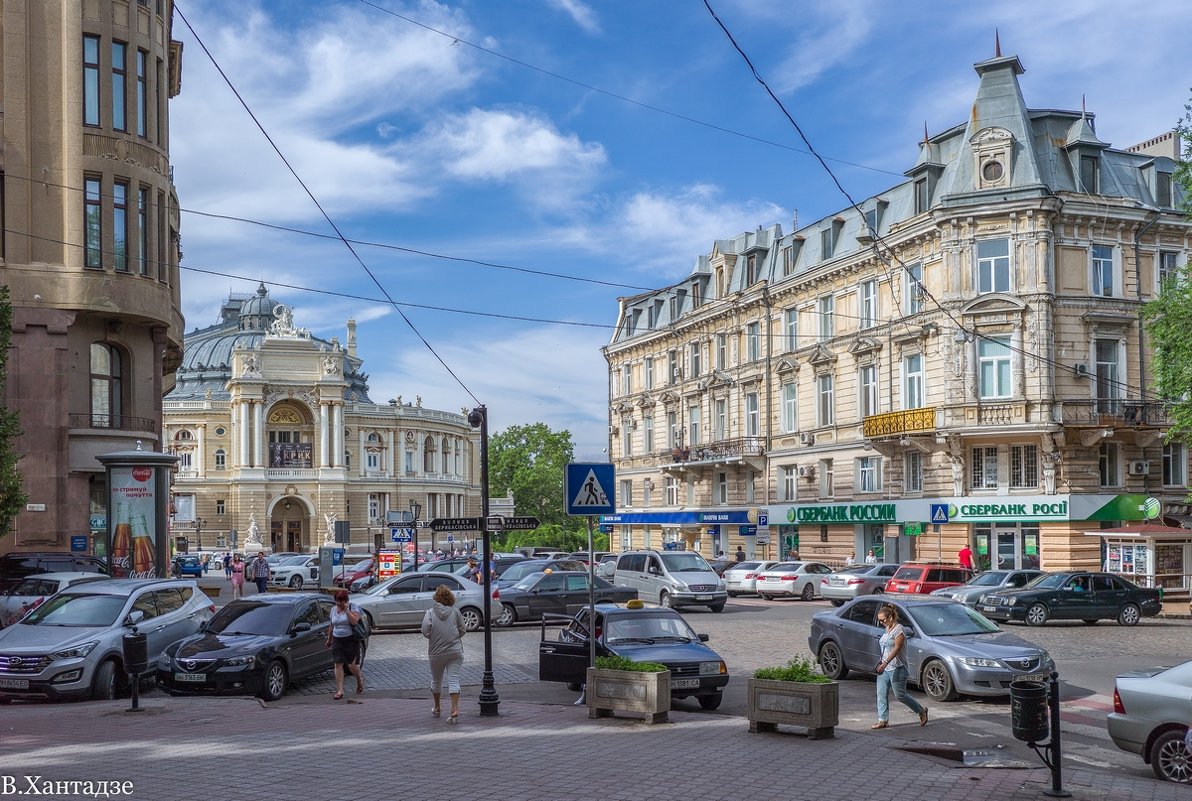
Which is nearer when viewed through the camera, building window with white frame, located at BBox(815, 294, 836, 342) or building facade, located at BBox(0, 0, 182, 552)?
building facade, located at BBox(0, 0, 182, 552)

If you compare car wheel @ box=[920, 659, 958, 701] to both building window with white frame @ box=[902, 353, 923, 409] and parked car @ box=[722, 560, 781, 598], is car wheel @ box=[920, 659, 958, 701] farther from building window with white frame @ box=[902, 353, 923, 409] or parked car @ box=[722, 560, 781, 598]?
building window with white frame @ box=[902, 353, 923, 409]

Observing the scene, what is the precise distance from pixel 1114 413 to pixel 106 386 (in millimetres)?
33765

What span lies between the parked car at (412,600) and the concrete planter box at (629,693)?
1353cm

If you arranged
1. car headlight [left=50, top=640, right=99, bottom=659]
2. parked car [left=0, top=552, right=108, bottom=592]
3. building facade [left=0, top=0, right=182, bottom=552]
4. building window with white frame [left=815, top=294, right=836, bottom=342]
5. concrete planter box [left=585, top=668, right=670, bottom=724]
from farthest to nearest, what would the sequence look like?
building window with white frame [left=815, top=294, right=836, bottom=342]
building facade [left=0, top=0, right=182, bottom=552]
parked car [left=0, top=552, right=108, bottom=592]
car headlight [left=50, top=640, right=99, bottom=659]
concrete planter box [left=585, top=668, right=670, bottom=724]

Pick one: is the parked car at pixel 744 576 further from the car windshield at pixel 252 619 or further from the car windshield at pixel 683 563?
the car windshield at pixel 252 619

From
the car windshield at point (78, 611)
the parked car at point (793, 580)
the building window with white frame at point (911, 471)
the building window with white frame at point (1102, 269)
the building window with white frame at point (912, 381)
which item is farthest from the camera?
the building window with white frame at point (911, 471)

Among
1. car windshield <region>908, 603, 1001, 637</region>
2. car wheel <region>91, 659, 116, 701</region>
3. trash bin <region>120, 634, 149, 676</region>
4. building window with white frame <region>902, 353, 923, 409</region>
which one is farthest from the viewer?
building window with white frame <region>902, 353, 923, 409</region>

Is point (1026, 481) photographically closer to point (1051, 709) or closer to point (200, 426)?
point (1051, 709)

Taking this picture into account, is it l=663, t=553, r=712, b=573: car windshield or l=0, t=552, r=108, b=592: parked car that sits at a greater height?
l=0, t=552, r=108, b=592: parked car

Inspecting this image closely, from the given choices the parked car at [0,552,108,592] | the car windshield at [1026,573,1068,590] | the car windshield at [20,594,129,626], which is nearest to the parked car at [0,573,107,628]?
the parked car at [0,552,108,592]

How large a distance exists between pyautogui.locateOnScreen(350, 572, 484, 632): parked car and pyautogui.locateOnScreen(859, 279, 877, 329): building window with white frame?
23886 millimetres

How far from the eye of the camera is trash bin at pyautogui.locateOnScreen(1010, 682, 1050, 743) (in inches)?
435

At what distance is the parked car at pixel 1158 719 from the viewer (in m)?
11.7

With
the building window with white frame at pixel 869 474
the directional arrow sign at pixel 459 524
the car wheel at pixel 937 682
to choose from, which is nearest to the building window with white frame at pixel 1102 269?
the building window with white frame at pixel 869 474
